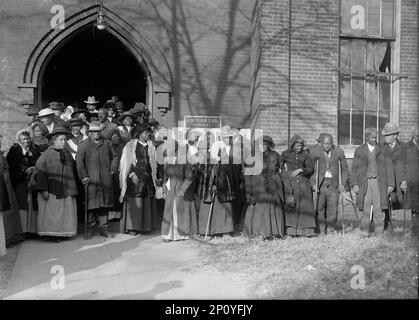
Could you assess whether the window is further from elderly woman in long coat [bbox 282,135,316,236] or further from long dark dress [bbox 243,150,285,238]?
long dark dress [bbox 243,150,285,238]

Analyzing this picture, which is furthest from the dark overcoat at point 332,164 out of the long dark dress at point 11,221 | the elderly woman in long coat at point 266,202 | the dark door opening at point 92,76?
the dark door opening at point 92,76

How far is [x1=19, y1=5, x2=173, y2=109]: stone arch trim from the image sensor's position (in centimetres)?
1081

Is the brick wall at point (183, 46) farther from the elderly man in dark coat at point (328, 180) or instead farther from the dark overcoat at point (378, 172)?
the dark overcoat at point (378, 172)

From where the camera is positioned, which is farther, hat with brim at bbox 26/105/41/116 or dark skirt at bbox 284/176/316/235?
hat with brim at bbox 26/105/41/116

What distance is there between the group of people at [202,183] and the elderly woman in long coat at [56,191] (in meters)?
0.02

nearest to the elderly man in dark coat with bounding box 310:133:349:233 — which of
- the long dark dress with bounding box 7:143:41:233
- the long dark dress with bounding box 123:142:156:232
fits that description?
the long dark dress with bounding box 123:142:156:232

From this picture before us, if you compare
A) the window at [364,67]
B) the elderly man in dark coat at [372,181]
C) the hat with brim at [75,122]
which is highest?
the window at [364,67]

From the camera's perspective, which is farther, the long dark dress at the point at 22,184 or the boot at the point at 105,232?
the boot at the point at 105,232

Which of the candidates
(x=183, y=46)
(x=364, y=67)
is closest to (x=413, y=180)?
(x=364, y=67)

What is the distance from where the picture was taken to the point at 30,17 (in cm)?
1080

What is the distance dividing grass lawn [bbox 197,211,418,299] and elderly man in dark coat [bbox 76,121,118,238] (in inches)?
67.6

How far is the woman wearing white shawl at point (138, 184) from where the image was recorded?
29.3 feet

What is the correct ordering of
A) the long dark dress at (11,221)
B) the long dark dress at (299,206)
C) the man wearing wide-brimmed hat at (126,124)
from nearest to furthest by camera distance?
the long dark dress at (11,221) < the long dark dress at (299,206) < the man wearing wide-brimmed hat at (126,124)
